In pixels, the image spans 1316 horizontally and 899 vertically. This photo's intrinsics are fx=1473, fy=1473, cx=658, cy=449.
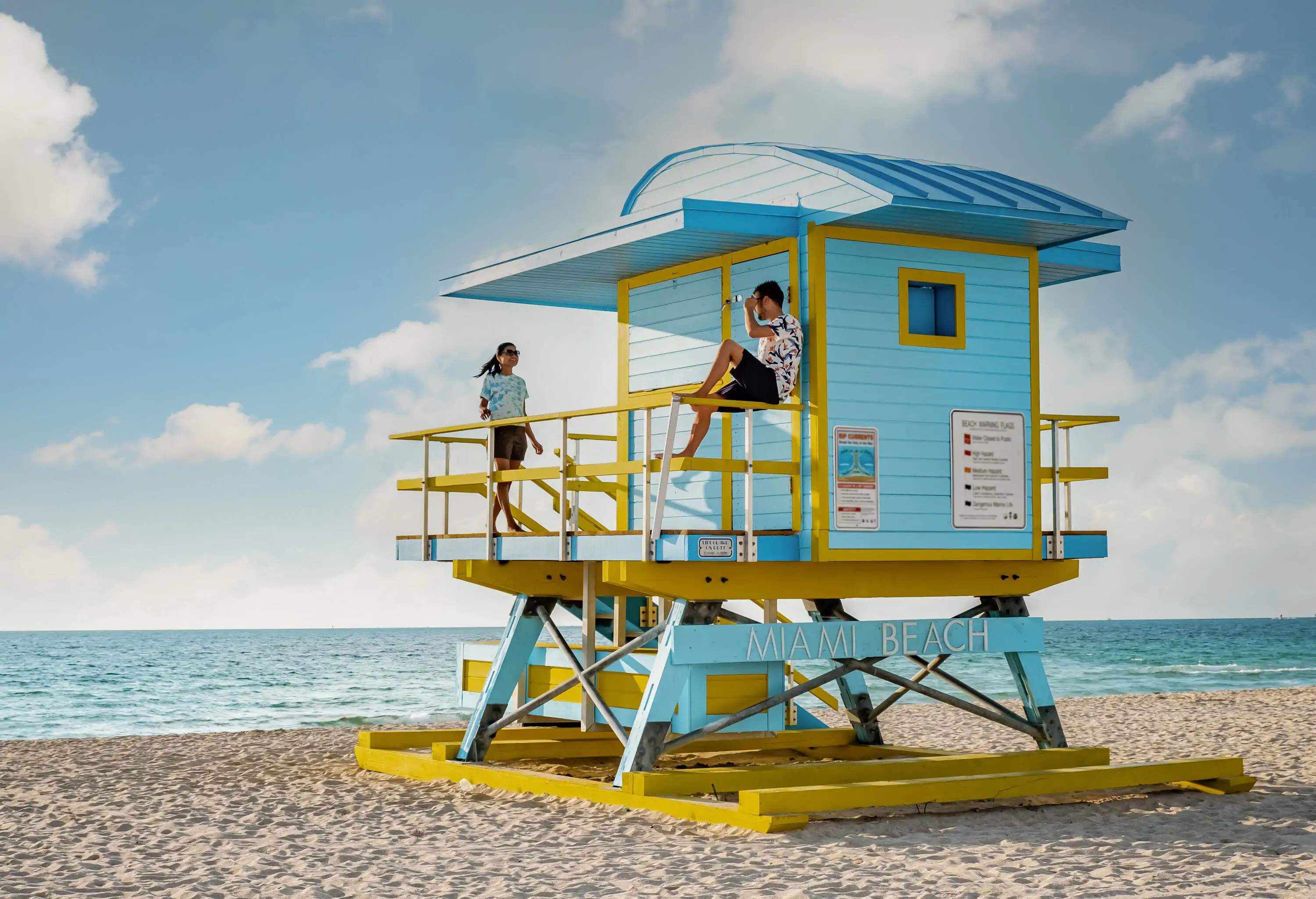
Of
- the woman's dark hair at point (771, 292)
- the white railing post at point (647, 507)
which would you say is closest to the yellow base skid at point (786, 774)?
the white railing post at point (647, 507)

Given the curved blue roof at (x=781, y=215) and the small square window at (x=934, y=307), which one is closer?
the curved blue roof at (x=781, y=215)

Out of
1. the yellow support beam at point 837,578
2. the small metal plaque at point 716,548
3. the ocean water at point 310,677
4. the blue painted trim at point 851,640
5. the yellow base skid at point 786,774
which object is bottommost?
the ocean water at point 310,677

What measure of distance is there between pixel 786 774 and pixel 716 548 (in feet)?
7.35

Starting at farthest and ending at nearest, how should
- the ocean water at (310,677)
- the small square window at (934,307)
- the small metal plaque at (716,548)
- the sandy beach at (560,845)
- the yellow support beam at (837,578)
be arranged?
1. the ocean water at (310,677)
2. the small square window at (934,307)
3. the yellow support beam at (837,578)
4. the small metal plaque at (716,548)
5. the sandy beach at (560,845)

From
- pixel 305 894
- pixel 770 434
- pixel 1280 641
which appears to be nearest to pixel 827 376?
pixel 770 434

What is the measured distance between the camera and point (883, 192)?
35.3ft

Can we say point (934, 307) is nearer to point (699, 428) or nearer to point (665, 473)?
point (699, 428)

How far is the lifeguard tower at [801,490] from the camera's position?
35.9 ft

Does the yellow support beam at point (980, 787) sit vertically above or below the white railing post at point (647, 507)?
below

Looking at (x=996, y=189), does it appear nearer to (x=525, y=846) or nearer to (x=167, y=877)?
(x=525, y=846)

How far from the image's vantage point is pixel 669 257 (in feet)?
40.2

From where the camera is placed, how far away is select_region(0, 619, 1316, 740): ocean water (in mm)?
37875

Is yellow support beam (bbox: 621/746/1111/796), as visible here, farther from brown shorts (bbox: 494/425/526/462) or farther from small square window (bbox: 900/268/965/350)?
small square window (bbox: 900/268/965/350)

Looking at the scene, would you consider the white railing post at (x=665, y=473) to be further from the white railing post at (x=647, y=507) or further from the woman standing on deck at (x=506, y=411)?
the woman standing on deck at (x=506, y=411)
